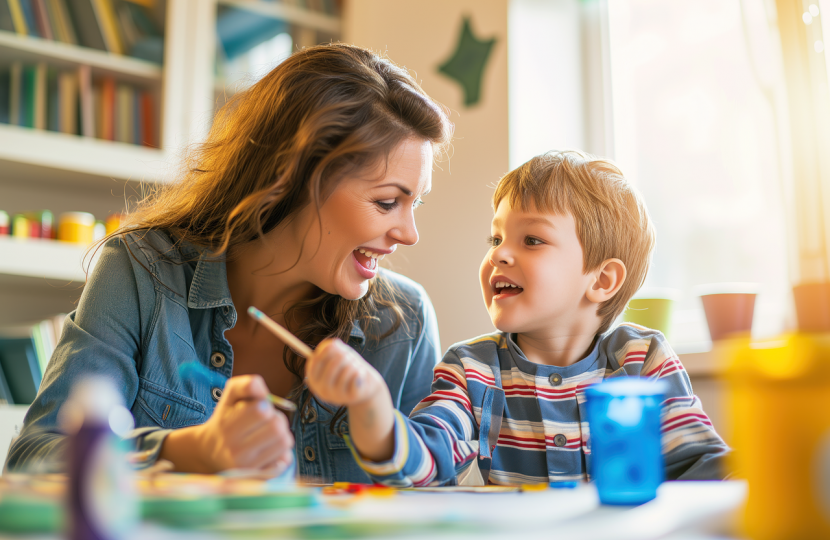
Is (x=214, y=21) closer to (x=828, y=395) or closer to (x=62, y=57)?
(x=62, y=57)

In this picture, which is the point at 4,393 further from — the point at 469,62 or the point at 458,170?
the point at 469,62

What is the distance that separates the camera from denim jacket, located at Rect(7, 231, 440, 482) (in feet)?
3.35

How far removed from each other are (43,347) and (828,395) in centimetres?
227

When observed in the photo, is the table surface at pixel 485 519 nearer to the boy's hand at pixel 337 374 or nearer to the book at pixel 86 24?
the boy's hand at pixel 337 374

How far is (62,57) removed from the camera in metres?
2.36

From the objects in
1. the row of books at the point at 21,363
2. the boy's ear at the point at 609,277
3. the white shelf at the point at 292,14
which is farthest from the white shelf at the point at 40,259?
the boy's ear at the point at 609,277

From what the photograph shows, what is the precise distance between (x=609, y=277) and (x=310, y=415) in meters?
0.57

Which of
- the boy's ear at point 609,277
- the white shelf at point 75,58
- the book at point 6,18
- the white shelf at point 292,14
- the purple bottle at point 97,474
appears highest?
the white shelf at point 292,14

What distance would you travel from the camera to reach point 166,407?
1.13m

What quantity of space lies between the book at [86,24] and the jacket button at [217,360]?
1726 mm

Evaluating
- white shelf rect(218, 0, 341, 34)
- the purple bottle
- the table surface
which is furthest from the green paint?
the purple bottle

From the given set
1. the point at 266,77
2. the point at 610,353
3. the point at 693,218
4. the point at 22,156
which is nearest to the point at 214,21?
the point at 22,156

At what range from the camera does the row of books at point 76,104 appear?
228cm

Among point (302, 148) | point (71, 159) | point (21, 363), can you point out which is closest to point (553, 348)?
point (302, 148)
